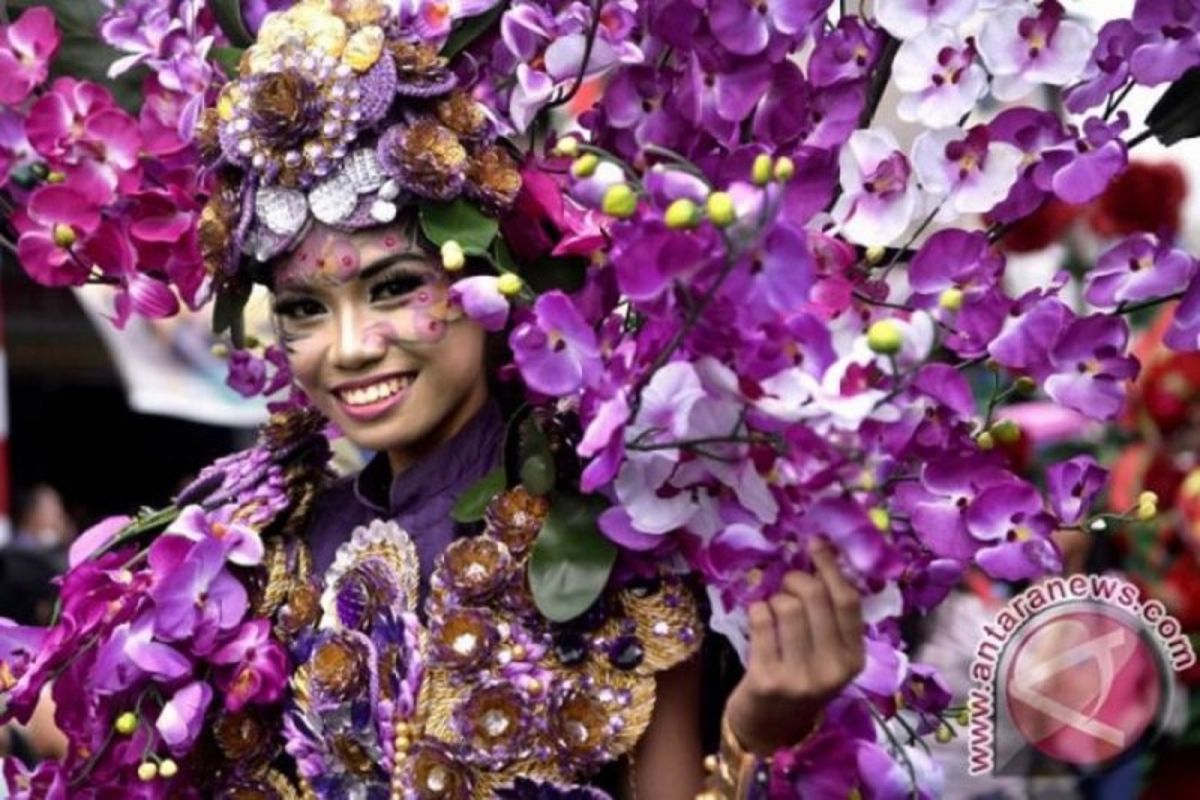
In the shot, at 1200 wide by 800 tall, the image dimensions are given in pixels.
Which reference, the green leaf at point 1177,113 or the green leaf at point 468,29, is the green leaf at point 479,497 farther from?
the green leaf at point 1177,113

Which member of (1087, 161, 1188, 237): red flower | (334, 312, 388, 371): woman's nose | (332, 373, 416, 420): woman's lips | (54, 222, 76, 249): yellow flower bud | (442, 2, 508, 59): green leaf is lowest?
(1087, 161, 1188, 237): red flower

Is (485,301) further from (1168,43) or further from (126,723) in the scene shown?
(1168,43)

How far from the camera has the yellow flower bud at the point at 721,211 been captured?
6.16 feet

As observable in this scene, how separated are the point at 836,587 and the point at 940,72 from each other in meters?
0.57

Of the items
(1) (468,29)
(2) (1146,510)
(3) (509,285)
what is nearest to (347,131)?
(1) (468,29)

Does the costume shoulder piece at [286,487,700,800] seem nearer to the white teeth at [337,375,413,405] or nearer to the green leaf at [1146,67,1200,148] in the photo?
the white teeth at [337,375,413,405]

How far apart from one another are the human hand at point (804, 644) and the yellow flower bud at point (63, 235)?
0.99 m

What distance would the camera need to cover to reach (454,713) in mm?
2328

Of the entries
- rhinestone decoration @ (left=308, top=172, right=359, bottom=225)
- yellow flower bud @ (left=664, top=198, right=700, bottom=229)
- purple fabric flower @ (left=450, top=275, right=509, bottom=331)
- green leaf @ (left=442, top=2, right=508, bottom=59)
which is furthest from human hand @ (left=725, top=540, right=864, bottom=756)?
green leaf @ (left=442, top=2, right=508, bottom=59)

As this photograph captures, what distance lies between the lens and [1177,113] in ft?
7.98

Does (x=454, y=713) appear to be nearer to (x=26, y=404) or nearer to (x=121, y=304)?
(x=121, y=304)

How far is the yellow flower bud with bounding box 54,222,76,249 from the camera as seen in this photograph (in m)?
2.62

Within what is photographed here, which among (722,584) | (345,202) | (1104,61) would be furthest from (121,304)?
(1104,61)

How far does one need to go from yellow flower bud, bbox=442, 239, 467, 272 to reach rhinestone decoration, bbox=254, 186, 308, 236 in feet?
0.56
